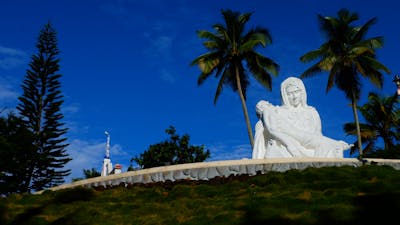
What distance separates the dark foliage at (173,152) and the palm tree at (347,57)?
22.3 feet

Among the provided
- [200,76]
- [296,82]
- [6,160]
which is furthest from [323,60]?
[6,160]

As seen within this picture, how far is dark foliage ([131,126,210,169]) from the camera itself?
25031mm

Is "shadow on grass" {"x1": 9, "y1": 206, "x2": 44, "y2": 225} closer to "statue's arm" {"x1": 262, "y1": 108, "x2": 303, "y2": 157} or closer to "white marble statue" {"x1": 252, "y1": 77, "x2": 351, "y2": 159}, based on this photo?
"white marble statue" {"x1": 252, "y1": 77, "x2": 351, "y2": 159}

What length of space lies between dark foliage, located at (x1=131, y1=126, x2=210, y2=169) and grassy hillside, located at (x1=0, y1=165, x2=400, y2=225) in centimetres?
1532

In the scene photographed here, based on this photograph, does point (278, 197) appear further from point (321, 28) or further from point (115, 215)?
point (321, 28)

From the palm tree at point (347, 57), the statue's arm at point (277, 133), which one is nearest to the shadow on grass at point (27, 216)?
the statue's arm at point (277, 133)

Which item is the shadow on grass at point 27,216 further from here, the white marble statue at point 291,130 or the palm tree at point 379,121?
the palm tree at point 379,121

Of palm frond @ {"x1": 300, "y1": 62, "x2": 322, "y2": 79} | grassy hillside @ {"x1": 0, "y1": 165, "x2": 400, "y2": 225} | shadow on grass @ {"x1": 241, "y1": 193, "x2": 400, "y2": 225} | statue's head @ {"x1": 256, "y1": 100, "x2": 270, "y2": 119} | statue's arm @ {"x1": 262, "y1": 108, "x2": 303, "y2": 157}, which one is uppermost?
palm frond @ {"x1": 300, "y1": 62, "x2": 322, "y2": 79}

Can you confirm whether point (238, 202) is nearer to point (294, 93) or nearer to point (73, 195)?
point (73, 195)

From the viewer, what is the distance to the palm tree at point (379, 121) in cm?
2578

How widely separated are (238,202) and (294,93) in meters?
5.68

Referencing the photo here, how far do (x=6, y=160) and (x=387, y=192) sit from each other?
16.7m

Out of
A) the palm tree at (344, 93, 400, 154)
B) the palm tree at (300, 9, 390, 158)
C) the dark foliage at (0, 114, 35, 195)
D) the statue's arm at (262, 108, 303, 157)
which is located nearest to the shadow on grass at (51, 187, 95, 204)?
the statue's arm at (262, 108, 303, 157)

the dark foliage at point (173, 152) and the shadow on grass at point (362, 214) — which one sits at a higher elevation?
the dark foliage at point (173, 152)
